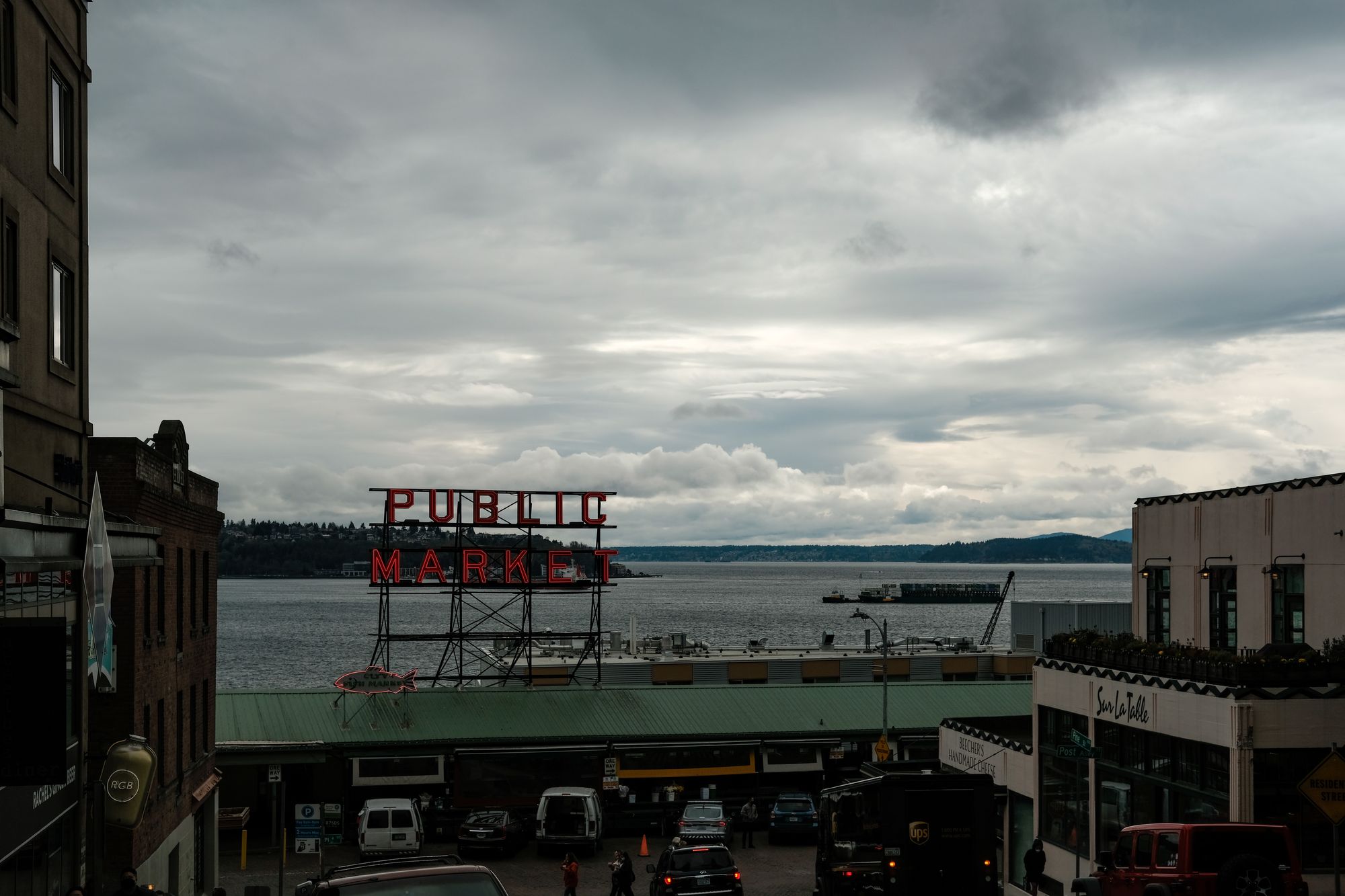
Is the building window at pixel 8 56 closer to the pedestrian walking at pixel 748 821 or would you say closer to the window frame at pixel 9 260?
the window frame at pixel 9 260

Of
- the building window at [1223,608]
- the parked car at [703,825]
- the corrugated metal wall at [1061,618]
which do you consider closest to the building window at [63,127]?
the parked car at [703,825]

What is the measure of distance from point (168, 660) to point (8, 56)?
639 inches

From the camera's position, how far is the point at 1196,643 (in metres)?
Answer: 37.7

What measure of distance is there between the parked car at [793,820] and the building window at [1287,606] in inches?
623

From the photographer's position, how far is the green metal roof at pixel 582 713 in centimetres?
4506

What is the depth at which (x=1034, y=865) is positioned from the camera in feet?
110

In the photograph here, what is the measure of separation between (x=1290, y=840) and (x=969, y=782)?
6.59 meters

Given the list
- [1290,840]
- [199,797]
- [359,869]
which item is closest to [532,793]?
[199,797]

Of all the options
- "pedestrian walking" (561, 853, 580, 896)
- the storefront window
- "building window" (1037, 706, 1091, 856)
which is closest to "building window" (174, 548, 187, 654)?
"pedestrian walking" (561, 853, 580, 896)

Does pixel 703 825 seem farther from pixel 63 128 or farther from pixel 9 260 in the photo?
pixel 9 260

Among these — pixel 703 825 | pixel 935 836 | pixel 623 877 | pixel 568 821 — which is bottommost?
pixel 568 821

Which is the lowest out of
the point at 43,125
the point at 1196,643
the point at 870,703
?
the point at 870,703

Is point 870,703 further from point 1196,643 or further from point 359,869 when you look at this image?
point 359,869

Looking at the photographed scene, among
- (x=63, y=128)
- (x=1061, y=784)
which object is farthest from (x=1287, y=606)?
(x=63, y=128)
